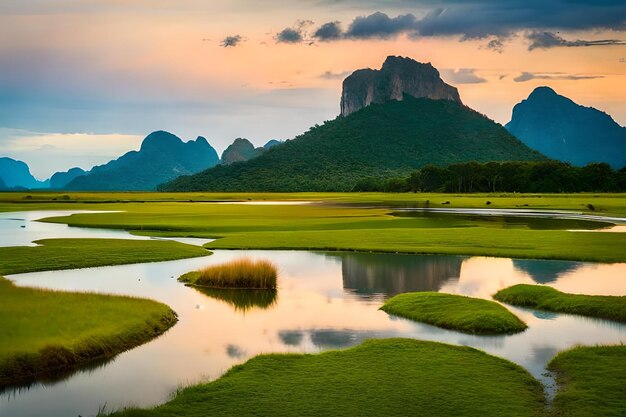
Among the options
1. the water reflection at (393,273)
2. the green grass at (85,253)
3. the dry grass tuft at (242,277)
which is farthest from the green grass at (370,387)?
the green grass at (85,253)

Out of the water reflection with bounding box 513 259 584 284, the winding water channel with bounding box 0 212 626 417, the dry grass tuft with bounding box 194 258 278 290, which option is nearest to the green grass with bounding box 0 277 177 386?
the winding water channel with bounding box 0 212 626 417

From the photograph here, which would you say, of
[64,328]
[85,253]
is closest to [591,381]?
[64,328]

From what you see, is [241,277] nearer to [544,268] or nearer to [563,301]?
[563,301]

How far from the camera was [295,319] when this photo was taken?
2234 centimetres

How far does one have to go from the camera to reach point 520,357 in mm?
17078

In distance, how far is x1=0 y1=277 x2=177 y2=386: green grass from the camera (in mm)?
16000

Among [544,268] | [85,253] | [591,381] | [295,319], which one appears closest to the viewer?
[591,381]

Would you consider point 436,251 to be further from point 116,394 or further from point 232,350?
point 116,394

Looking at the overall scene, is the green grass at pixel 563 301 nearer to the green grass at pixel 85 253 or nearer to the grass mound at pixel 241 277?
the grass mound at pixel 241 277

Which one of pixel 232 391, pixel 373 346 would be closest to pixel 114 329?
pixel 232 391

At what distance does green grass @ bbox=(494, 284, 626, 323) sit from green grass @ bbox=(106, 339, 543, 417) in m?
8.16

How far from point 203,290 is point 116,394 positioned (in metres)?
13.6

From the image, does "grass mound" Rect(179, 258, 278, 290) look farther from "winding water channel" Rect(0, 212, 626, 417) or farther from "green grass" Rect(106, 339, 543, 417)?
"green grass" Rect(106, 339, 543, 417)

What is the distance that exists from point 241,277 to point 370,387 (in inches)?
624
